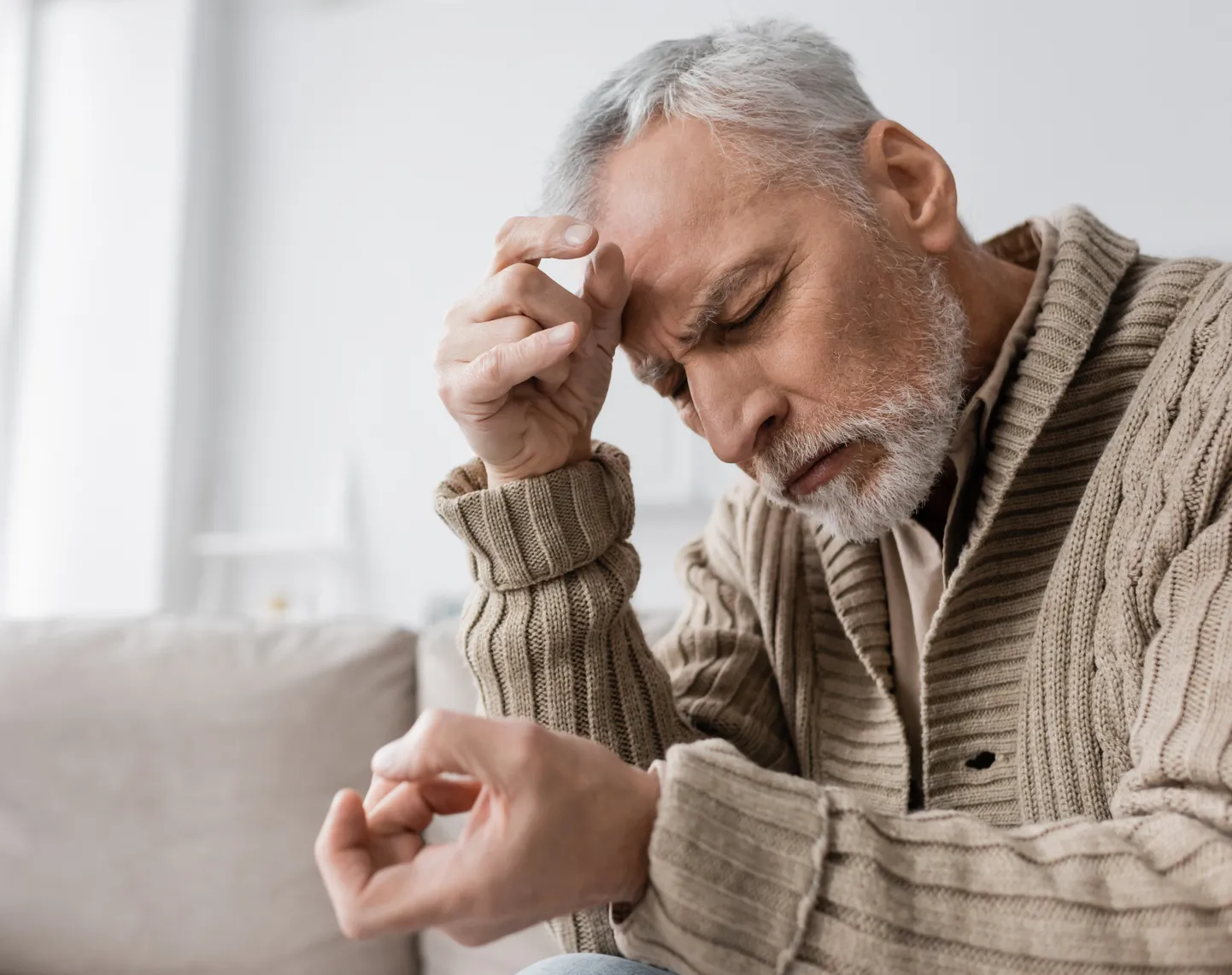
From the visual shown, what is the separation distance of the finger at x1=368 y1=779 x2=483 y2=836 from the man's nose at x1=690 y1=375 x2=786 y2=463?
0.49 meters

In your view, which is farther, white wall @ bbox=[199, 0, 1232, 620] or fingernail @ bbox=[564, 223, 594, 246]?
white wall @ bbox=[199, 0, 1232, 620]

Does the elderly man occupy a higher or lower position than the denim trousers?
higher

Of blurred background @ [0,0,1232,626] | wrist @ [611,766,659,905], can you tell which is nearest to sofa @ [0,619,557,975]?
wrist @ [611,766,659,905]

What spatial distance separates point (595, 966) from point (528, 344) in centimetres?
50

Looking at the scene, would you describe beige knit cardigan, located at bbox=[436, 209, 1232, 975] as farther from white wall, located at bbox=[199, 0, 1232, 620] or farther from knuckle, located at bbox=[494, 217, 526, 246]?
white wall, located at bbox=[199, 0, 1232, 620]

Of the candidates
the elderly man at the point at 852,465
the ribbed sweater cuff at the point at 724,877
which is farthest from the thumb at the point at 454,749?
the elderly man at the point at 852,465

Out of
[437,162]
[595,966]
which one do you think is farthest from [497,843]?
[437,162]

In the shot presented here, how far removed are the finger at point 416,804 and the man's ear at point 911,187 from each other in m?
0.74

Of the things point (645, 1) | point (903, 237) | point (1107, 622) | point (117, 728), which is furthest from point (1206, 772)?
point (645, 1)

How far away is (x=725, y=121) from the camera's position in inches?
41.0

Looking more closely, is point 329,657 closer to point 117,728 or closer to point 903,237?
point 117,728

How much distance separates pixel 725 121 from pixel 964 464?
0.41m

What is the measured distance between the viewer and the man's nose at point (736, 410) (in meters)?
1.01

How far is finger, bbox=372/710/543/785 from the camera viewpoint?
54 centimetres
